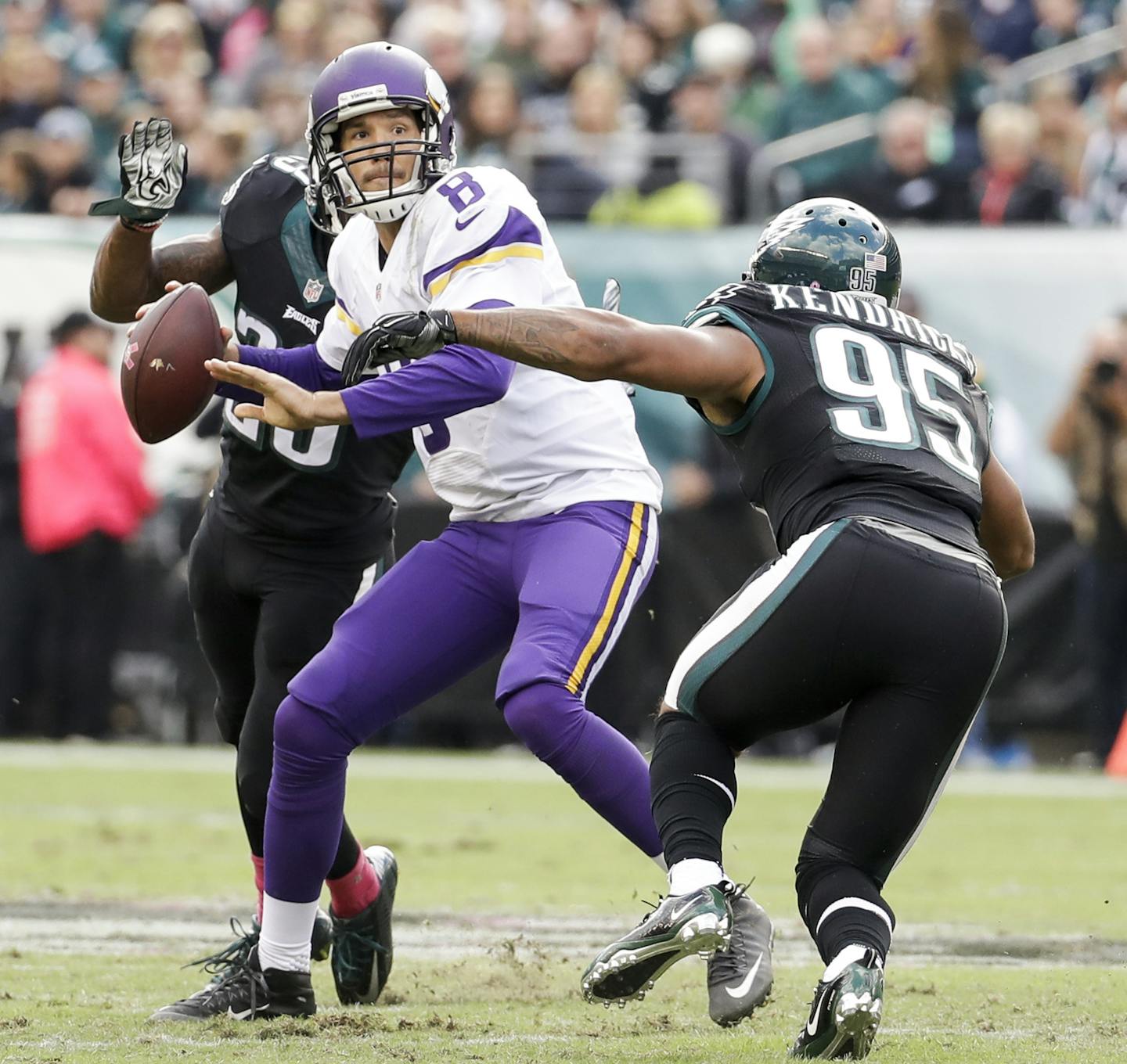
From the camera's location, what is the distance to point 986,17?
1334cm

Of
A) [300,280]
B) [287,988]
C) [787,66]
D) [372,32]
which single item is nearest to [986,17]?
[787,66]

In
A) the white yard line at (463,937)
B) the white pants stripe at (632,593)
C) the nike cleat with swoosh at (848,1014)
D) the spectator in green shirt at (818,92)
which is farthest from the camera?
the spectator in green shirt at (818,92)

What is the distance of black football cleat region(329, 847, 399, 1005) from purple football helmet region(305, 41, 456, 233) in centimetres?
159

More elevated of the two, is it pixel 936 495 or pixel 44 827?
pixel 936 495

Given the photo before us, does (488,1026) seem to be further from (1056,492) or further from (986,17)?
(986,17)

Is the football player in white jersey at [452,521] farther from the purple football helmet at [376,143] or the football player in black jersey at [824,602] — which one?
the football player in black jersey at [824,602]

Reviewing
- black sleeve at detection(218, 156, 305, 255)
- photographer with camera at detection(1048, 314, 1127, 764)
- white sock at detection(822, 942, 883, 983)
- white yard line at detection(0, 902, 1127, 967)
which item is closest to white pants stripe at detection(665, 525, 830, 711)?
white sock at detection(822, 942, 883, 983)

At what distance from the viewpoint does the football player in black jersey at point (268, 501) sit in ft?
15.3

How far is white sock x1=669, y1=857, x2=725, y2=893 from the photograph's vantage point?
364 centimetres

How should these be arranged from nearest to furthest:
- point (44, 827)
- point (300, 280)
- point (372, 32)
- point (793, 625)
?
point (793, 625) → point (300, 280) → point (44, 827) → point (372, 32)

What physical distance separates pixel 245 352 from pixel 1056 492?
6857 mm

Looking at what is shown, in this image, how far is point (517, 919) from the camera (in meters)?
5.82

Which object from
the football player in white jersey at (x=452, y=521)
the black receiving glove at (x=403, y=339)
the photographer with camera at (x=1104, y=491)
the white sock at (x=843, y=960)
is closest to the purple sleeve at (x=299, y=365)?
the football player in white jersey at (x=452, y=521)

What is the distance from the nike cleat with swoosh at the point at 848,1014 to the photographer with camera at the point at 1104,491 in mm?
6881
